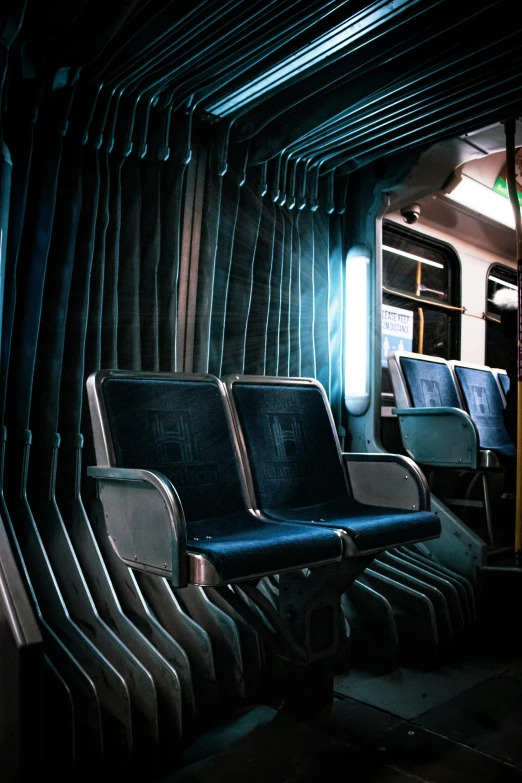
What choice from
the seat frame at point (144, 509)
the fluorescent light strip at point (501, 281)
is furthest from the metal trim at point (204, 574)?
the fluorescent light strip at point (501, 281)

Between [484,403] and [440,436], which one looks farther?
[484,403]

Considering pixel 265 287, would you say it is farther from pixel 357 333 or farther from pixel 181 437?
pixel 181 437

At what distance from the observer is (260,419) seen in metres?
2.63

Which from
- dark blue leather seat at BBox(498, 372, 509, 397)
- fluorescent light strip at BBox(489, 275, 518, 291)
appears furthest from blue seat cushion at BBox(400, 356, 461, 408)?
fluorescent light strip at BBox(489, 275, 518, 291)

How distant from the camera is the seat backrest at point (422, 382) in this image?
3.71 m

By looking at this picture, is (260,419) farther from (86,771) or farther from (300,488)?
(86,771)

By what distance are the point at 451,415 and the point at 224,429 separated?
1.48 meters

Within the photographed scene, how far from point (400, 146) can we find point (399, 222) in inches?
49.2

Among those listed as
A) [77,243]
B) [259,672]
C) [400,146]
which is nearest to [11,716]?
[259,672]

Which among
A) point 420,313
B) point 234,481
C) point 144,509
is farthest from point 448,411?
point 144,509

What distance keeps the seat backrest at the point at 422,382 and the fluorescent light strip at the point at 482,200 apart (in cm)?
141

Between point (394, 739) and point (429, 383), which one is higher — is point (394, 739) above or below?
below

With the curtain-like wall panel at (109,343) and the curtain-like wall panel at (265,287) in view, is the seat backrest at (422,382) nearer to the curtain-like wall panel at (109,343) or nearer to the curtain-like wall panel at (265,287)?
the curtain-like wall panel at (265,287)

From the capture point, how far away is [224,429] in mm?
2523
